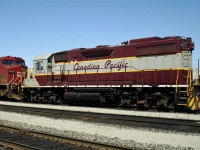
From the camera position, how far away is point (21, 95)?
24141 mm

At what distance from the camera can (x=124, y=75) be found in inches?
691

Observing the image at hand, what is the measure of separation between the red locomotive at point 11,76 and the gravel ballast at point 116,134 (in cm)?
1266

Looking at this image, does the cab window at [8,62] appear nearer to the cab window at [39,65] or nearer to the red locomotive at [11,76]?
the red locomotive at [11,76]

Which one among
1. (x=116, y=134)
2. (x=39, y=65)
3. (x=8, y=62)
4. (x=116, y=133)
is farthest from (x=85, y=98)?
(x=8, y=62)

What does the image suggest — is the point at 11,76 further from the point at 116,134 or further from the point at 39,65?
the point at 116,134

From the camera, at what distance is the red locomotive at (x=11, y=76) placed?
24875 mm

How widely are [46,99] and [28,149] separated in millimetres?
15134

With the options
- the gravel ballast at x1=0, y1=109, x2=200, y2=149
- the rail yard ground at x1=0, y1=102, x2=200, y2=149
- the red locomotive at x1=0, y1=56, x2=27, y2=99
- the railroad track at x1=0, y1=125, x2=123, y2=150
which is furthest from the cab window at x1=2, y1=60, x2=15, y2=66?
the railroad track at x1=0, y1=125, x2=123, y2=150

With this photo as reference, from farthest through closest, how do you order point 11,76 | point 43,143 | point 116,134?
point 11,76, point 116,134, point 43,143

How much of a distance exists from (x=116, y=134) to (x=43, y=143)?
2.55m

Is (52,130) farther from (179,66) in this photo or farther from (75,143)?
(179,66)

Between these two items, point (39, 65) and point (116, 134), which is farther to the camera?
point (39, 65)

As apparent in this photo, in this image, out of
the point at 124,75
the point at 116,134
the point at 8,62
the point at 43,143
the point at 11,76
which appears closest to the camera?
the point at 43,143

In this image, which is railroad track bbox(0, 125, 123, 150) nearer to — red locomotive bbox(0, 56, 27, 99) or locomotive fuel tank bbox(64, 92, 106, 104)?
locomotive fuel tank bbox(64, 92, 106, 104)
